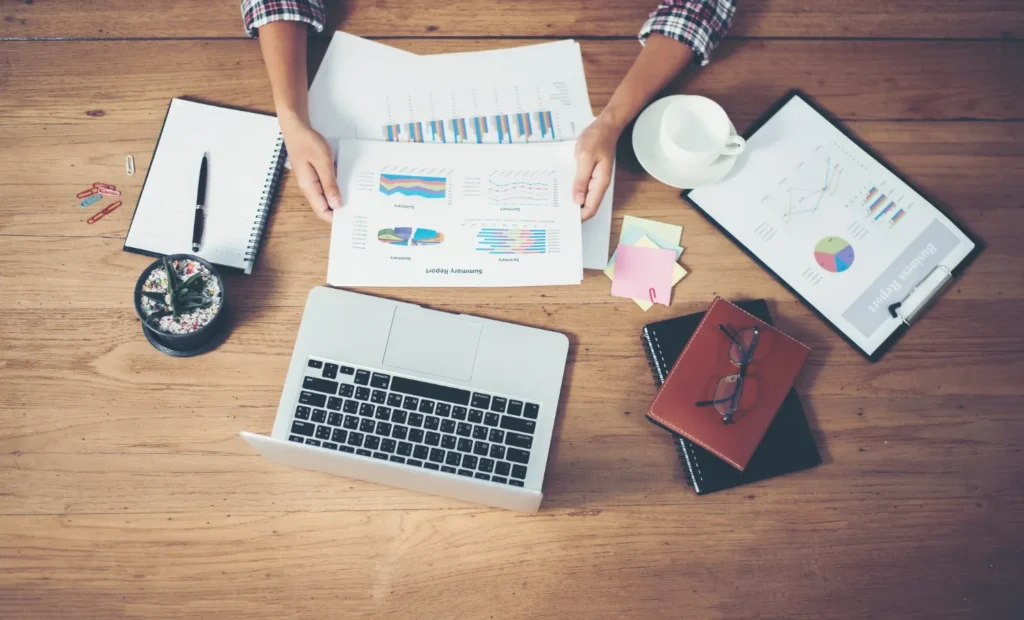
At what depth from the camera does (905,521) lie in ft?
3.04

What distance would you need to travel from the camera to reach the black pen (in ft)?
3.14

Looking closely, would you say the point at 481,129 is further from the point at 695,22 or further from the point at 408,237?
the point at 695,22

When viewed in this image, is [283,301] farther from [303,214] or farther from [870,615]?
[870,615]

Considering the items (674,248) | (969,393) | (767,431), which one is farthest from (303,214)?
(969,393)

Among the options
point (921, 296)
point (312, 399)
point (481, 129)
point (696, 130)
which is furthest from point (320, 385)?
point (921, 296)

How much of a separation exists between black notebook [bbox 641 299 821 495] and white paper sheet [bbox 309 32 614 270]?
0.61ft

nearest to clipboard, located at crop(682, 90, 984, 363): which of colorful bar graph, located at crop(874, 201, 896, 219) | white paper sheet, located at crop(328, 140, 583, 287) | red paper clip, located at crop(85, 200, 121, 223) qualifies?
colorful bar graph, located at crop(874, 201, 896, 219)

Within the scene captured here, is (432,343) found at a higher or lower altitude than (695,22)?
lower

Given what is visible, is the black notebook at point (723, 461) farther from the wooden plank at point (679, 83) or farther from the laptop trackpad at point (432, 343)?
the wooden plank at point (679, 83)

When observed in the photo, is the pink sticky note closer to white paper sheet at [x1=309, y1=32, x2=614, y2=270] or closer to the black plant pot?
white paper sheet at [x1=309, y1=32, x2=614, y2=270]

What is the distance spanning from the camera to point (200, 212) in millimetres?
972

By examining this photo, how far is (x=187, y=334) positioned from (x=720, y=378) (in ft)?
2.33

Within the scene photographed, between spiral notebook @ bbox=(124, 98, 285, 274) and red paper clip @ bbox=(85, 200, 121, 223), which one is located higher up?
spiral notebook @ bbox=(124, 98, 285, 274)

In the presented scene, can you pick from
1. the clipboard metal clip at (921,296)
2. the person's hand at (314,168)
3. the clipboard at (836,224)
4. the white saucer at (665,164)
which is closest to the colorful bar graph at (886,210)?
the clipboard at (836,224)
